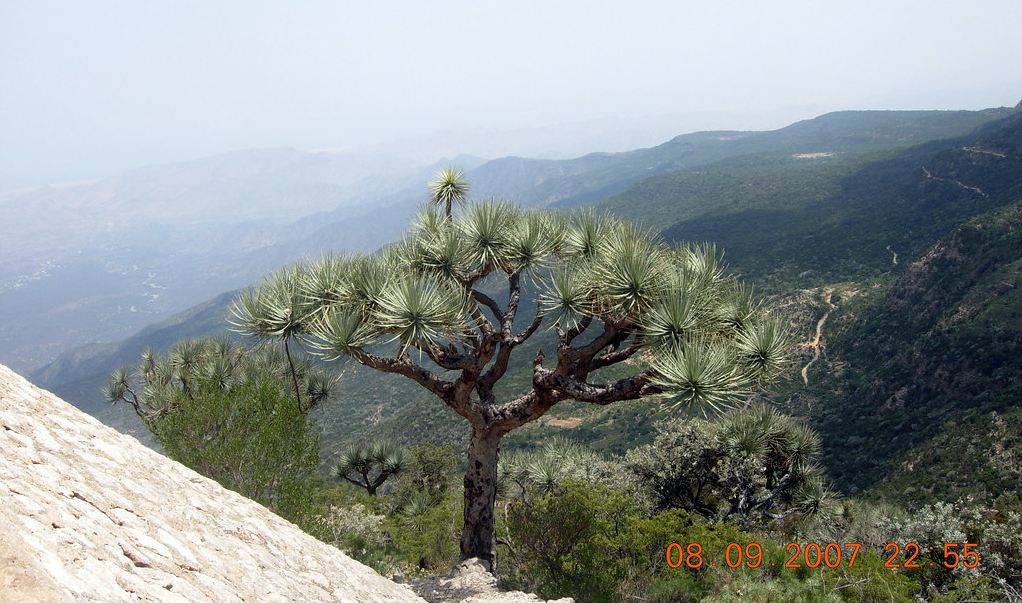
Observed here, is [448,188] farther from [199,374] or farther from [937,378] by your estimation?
[937,378]

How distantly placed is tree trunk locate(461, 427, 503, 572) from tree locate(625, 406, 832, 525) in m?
3.50

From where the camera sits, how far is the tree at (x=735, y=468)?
393 inches

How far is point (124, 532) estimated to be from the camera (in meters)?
3.23

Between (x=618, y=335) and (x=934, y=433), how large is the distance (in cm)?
2184

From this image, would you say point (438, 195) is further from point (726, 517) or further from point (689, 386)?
point (726, 517)

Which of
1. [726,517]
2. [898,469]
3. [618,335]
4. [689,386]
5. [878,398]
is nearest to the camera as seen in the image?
[689,386]

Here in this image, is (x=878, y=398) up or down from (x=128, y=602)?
down

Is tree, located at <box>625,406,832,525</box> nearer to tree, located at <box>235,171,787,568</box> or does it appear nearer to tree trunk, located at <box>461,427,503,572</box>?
tree, located at <box>235,171,787,568</box>

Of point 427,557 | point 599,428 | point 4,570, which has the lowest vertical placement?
point 599,428

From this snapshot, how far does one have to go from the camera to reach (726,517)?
9.47 m

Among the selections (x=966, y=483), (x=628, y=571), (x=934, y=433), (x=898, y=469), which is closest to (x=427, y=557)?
(x=628, y=571)
